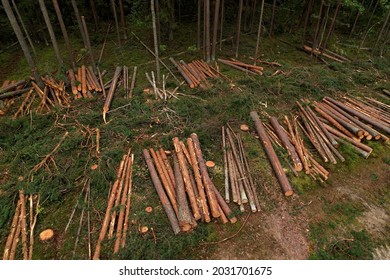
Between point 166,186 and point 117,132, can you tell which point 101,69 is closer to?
point 117,132

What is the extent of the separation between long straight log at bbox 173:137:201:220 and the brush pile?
258 cm

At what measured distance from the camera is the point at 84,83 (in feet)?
34.4

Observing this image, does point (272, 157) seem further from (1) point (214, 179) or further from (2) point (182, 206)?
(2) point (182, 206)

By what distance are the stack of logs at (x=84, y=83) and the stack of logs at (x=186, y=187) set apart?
4.90 m

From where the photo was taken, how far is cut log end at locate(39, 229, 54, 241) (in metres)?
5.60

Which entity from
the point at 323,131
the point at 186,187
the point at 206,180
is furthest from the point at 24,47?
the point at 323,131

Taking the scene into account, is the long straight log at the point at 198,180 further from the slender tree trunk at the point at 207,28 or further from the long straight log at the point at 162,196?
the slender tree trunk at the point at 207,28

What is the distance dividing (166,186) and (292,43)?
47.0 feet

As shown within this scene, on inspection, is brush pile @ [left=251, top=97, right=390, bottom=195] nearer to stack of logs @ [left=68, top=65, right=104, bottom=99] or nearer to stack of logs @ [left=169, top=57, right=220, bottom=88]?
stack of logs @ [left=169, top=57, right=220, bottom=88]

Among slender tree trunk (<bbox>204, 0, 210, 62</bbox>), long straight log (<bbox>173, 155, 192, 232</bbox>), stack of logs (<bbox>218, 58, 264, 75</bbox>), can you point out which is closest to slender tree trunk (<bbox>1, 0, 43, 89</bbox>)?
long straight log (<bbox>173, 155, 192, 232</bbox>)

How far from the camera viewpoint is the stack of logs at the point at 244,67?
40.3 ft

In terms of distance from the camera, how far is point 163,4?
1384 centimetres

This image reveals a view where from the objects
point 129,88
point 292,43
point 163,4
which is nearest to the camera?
point 129,88

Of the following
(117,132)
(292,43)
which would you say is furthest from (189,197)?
(292,43)
